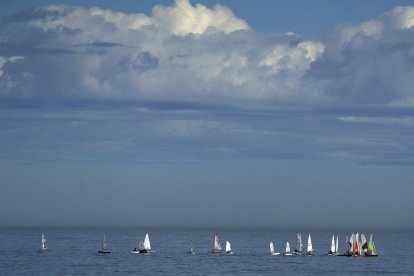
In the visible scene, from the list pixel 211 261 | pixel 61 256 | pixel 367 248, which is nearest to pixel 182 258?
pixel 211 261

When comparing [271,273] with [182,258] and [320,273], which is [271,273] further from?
[182,258]

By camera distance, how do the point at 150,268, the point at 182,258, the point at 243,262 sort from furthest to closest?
the point at 182,258 → the point at 243,262 → the point at 150,268

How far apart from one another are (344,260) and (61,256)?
56506 millimetres

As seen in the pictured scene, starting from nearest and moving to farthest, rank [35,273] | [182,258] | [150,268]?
1. [35,273]
2. [150,268]
3. [182,258]

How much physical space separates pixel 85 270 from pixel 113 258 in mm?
33116

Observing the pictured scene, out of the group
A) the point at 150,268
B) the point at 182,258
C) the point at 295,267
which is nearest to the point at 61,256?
the point at 182,258

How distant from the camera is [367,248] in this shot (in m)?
179

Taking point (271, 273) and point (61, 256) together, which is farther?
point (61, 256)

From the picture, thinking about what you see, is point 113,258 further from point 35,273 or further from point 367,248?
point 367,248

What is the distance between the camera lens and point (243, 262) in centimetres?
16475

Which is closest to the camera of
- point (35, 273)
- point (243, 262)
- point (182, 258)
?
point (35, 273)

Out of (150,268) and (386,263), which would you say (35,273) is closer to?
(150,268)

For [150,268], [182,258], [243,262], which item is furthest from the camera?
[182,258]

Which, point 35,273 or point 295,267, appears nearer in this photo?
point 35,273
